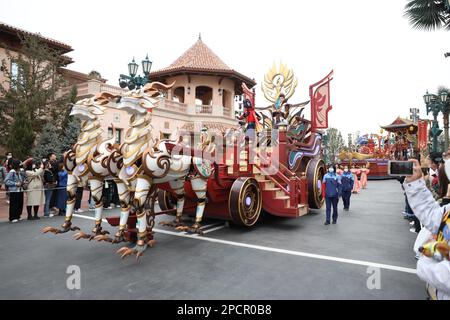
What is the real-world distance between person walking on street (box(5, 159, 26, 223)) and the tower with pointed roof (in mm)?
11898

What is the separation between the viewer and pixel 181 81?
20188mm

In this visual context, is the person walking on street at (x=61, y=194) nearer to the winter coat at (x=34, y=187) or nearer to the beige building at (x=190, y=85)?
the winter coat at (x=34, y=187)

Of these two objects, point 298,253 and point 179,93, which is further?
point 179,93

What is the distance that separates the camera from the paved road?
121 inches

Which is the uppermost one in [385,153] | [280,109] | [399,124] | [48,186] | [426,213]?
[399,124]

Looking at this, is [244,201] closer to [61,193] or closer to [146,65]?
[61,193]

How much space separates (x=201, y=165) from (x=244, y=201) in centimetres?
123

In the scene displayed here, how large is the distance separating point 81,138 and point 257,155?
3676 millimetres

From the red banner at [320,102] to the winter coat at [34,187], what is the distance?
24.8 ft

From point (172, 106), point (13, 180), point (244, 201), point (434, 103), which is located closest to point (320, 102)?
point (244, 201)

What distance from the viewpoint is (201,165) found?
16.5 feet

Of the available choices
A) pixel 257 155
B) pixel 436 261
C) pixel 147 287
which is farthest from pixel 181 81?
pixel 436 261

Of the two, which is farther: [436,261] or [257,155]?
[257,155]
